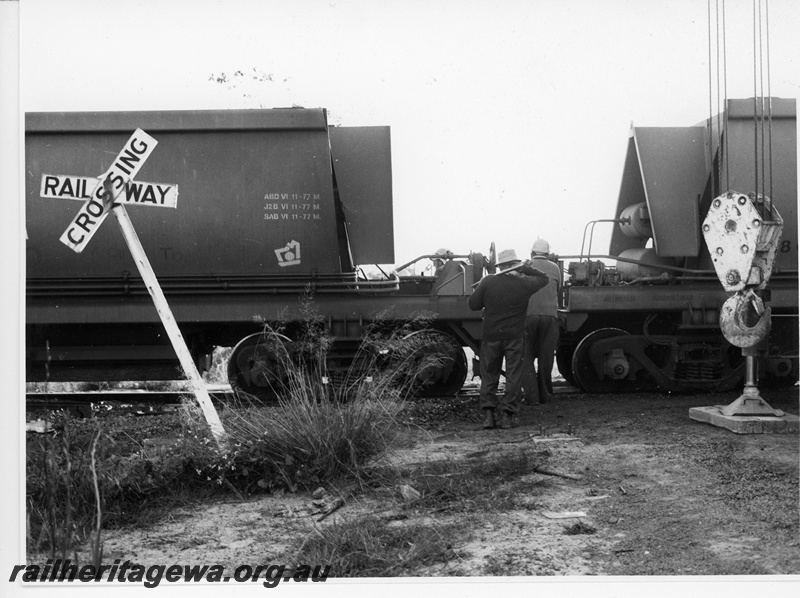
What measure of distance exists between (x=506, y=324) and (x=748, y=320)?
1.99 metres

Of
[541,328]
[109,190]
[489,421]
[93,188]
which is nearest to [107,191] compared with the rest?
[109,190]

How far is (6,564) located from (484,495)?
2.50m

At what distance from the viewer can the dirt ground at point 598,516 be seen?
3.81m

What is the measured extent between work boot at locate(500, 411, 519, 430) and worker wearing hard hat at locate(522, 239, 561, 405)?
760 mm

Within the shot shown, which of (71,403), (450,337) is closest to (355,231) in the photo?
(450,337)

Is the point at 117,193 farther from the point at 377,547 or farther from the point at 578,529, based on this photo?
the point at 578,529

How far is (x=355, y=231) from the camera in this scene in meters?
8.41

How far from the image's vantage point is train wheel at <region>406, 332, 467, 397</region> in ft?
27.3

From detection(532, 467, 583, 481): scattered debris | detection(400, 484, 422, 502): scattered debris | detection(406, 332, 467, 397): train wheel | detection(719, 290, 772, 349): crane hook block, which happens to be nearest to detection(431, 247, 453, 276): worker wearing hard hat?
detection(406, 332, 467, 397): train wheel

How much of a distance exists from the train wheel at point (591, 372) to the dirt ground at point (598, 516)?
227 centimetres

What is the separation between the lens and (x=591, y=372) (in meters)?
8.96

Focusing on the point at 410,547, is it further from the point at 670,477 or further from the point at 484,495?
the point at 670,477

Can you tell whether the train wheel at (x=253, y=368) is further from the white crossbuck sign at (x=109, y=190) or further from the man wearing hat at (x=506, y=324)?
the white crossbuck sign at (x=109, y=190)

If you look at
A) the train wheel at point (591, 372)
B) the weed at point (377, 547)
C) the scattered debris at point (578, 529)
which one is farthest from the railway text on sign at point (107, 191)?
the train wheel at point (591, 372)
